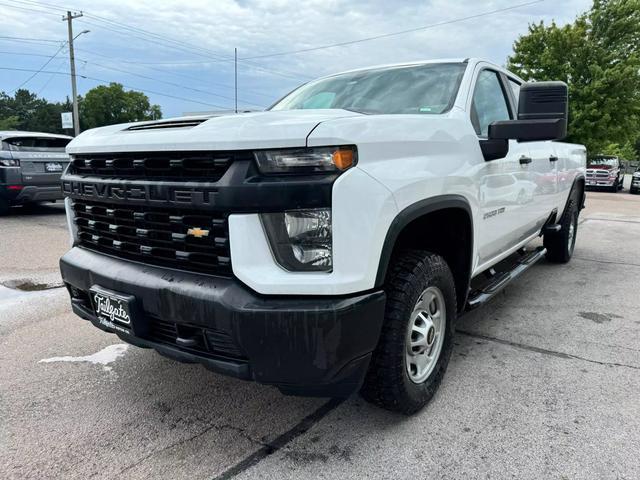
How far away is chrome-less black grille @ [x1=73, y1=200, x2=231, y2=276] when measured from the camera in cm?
208

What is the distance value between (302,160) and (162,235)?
774 millimetres

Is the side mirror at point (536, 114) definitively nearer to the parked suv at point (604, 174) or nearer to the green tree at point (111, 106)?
the parked suv at point (604, 174)

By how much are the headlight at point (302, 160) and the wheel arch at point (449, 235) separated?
22.1 inches

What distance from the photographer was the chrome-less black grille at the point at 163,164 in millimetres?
2037

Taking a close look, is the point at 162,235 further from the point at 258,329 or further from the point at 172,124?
the point at 258,329

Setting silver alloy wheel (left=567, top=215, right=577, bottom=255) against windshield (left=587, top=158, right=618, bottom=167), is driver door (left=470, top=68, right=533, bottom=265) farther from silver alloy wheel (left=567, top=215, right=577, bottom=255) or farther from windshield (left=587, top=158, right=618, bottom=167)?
windshield (left=587, top=158, right=618, bottom=167)

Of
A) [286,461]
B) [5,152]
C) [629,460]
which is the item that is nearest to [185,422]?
[286,461]

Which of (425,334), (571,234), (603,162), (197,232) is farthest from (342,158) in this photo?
(603,162)

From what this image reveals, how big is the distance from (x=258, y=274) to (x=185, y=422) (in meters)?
1.09

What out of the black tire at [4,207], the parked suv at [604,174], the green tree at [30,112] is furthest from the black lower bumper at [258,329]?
the green tree at [30,112]

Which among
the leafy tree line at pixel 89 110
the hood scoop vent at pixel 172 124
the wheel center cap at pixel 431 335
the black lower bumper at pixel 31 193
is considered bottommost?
the wheel center cap at pixel 431 335

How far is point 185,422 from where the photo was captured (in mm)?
2568

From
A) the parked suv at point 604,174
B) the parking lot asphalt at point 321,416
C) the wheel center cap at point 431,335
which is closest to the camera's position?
the parking lot asphalt at point 321,416

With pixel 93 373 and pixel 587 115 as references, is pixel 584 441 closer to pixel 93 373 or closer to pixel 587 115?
pixel 93 373
